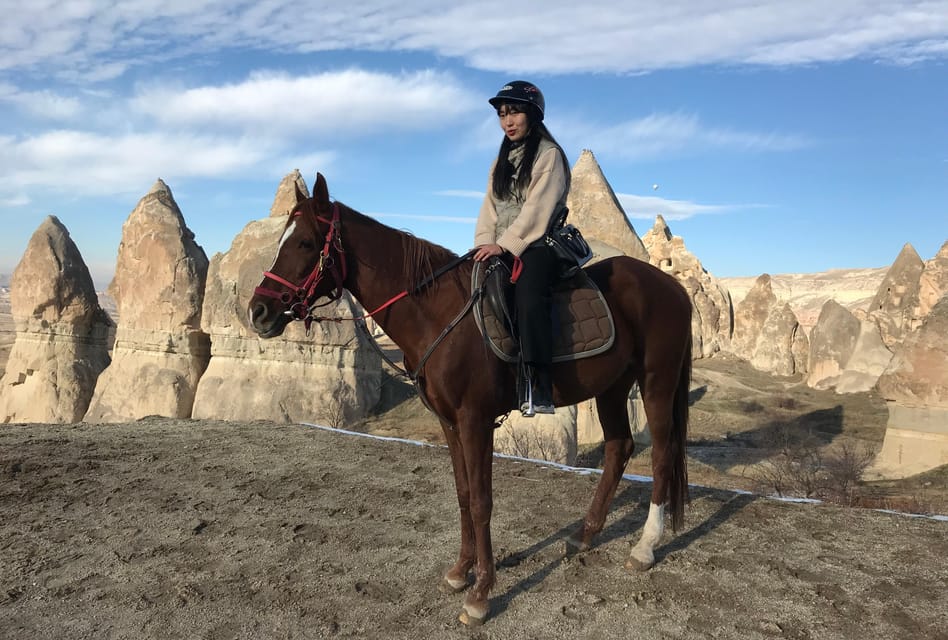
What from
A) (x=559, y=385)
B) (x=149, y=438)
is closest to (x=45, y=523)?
(x=149, y=438)

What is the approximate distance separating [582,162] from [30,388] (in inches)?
575

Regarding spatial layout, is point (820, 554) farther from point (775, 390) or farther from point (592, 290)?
point (775, 390)

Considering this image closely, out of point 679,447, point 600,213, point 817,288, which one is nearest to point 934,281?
point 600,213

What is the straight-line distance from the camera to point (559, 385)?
3.35 meters

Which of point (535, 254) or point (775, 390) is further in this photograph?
point (775, 390)

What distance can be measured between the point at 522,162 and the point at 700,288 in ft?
105

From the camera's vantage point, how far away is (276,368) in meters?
12.0

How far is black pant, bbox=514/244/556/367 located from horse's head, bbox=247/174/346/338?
2.87 ft

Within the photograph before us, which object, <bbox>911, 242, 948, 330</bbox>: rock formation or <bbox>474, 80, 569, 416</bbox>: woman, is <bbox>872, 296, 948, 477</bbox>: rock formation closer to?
<bbox>474, 80, 569, 416</bbox>: woman

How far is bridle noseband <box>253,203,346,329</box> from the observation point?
2.98 m

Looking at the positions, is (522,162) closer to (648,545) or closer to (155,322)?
(648,545)

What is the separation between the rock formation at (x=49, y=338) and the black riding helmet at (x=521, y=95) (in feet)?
48.1

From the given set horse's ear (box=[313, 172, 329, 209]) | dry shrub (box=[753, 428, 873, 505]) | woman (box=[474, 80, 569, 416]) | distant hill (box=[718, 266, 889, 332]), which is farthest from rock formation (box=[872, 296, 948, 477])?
distant hill (box=[718, 266, 889, 332])

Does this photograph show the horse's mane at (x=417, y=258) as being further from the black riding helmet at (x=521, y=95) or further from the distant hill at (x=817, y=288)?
the distant hill at (x=817, y=288)
